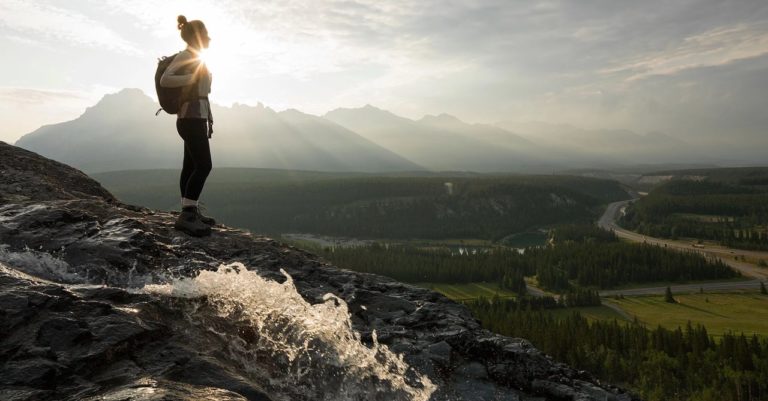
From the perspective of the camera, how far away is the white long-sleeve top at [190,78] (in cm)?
1015

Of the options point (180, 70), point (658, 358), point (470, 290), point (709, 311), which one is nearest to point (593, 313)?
point (709, 311)

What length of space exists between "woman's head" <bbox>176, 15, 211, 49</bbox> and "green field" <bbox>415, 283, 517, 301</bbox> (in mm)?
167480

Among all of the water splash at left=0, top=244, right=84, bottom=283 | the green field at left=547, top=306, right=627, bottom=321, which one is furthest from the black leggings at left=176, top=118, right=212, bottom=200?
the green field at left=547, top=306, right=627, bottom=321

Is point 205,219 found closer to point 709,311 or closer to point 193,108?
point 193,108

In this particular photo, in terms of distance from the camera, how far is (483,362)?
316 inches

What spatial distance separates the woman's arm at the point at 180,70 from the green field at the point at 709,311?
16709 cm

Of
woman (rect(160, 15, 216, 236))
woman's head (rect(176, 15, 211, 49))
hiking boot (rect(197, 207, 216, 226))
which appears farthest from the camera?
hiking boot (rect(197, 207, 216, 226))

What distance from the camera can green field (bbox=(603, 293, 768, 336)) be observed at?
482 ft

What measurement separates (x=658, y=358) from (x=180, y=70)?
126523mm

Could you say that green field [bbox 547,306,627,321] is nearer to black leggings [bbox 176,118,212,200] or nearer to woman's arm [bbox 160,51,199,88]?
black leggings [bbox 176,118,212,200]

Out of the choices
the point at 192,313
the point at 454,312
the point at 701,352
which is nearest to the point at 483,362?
the point at 454,312

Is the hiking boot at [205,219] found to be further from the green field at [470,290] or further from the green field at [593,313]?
the green field at [470,290]

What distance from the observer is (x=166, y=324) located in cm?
627

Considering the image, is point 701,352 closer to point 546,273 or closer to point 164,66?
point 546,273
